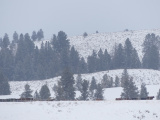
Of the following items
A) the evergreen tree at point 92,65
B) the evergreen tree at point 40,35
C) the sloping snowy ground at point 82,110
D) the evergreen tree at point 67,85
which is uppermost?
the evergreen tree at point 40,35

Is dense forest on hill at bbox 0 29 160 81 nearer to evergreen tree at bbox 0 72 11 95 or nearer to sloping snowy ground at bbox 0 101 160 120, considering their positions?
evergreen tree at bbox 0 72 11 95

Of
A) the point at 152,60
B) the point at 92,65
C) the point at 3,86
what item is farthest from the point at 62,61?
the point at 3,86

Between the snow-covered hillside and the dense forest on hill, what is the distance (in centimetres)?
2044

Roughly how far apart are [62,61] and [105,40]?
174ft

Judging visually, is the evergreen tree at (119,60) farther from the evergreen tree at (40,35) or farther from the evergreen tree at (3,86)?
the evergreen tree at (40,35)

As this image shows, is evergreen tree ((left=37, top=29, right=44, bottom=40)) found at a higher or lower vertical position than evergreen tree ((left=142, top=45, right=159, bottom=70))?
higher

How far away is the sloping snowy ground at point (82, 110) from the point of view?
31.2 m

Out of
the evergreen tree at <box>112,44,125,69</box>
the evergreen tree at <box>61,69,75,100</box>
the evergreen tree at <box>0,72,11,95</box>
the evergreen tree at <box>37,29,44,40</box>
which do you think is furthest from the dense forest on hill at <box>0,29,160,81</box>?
the evergreen tree at <box>37,29,44,40</box>

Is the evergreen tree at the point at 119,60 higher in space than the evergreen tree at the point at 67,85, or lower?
higher

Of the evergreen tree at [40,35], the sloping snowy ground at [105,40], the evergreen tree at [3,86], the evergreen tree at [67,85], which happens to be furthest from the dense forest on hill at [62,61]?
the evergreen tree at [40,35]

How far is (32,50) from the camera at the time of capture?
451 ft

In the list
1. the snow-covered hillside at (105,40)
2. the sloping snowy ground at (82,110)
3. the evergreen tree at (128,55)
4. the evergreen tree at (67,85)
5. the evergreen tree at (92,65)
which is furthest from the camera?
the snow-covered hillside at (105,40)

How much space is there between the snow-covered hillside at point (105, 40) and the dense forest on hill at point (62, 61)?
20441 millimetres

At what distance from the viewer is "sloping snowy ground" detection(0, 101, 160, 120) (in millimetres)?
31188
